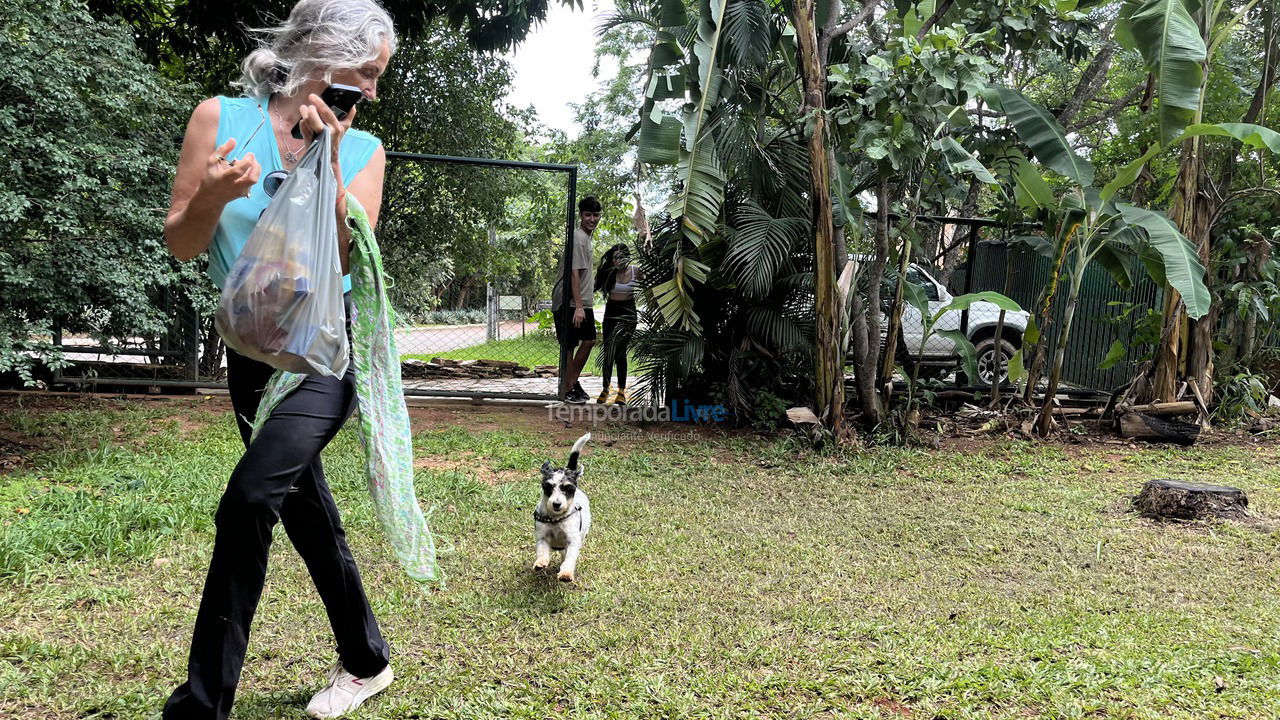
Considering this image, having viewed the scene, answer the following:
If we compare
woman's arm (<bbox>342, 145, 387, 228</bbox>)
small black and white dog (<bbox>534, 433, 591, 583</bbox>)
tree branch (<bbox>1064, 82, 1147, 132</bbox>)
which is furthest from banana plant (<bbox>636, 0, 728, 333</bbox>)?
tree branch (<bbox>1064, 82, 1147, 132</bbox>)

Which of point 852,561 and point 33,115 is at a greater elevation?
point 33,115

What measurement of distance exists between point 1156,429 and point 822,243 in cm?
356

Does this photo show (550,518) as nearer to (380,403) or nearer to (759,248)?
(380,403)

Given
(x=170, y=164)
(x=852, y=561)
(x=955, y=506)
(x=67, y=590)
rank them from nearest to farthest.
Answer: (x=67, y=590), (x=852, y=561), (x=955, y=506), (x=170, y=164)

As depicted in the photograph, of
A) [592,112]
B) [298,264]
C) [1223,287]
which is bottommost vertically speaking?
[298,264]

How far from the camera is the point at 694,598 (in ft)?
11.2

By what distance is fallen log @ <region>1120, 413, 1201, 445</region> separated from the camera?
22.8 ft

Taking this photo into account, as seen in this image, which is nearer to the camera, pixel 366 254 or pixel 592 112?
pixel 366 254

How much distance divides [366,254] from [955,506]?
4.11 metres

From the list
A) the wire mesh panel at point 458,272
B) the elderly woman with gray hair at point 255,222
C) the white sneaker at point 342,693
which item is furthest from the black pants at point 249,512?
the wire mesh panel at point 458,272

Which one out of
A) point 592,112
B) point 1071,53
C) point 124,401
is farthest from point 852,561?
point 592,112

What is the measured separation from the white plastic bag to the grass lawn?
1242mm

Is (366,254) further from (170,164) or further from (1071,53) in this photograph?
(1071,53)

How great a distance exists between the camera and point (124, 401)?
7.39 meters
